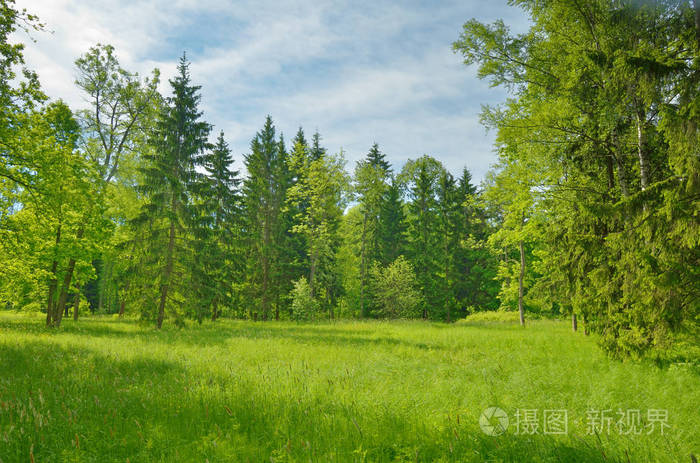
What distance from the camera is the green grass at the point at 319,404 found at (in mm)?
3805

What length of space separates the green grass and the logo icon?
16 centimetres

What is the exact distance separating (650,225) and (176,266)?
20.6 metres

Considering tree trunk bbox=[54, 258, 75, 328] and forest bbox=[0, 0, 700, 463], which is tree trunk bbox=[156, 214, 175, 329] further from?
tree trunk bbox=[54, 258, 75, 328]

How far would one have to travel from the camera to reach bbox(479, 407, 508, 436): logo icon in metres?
4.22

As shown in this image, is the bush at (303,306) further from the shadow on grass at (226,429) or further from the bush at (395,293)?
the shadow on grass at (226,429)

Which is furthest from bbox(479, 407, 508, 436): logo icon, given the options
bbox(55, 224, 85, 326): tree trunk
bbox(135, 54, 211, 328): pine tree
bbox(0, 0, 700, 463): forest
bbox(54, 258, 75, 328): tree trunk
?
bbox(54, 258, 75, 328): tree trunk

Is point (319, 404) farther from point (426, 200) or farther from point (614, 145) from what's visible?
point (426, 200)

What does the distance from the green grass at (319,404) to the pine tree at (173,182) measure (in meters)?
9.47

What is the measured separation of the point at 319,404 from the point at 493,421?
253 cm

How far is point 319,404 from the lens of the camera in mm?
5293

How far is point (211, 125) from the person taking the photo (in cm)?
2048

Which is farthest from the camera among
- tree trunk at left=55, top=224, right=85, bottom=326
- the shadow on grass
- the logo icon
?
tree trunk at left=55, top=224, right=85, bottom=326

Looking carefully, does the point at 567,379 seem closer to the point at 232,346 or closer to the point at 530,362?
the point at 530,362

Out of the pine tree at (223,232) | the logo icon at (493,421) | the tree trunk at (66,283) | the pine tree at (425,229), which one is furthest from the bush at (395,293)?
the logo icon at (493,421)
